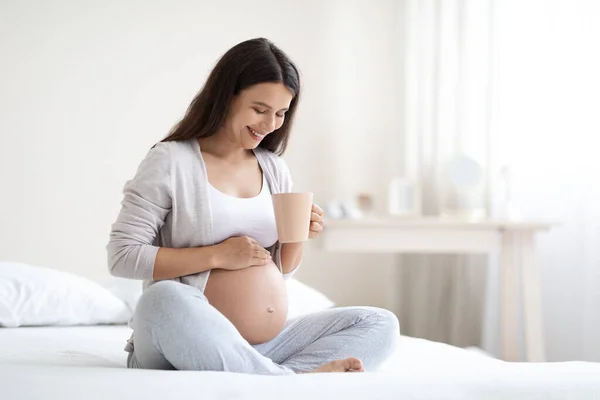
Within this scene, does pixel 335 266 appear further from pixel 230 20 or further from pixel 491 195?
pixel 230 20

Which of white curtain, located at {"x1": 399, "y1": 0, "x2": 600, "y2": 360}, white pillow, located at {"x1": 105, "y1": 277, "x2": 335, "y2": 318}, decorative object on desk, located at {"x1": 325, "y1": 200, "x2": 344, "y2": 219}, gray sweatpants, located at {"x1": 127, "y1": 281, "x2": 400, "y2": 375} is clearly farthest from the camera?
decorative object on desk, located at {"x1": 325, "y1": 200, "x2": 344, "y2": 219}

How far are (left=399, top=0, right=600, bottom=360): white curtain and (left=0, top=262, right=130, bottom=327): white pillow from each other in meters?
1.52

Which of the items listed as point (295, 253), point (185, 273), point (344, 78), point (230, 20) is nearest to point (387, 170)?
point (344, 78)

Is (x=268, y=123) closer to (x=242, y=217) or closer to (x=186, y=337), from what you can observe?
(x=242, y=217)

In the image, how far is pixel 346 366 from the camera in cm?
132

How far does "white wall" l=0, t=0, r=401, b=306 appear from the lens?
275 centimetres

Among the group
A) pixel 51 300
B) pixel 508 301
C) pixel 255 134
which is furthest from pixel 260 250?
pixel 508 301

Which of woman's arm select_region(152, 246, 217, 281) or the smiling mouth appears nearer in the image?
woman's arm select_region(152, 246, 217, 281)

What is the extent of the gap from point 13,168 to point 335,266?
1.38 meters

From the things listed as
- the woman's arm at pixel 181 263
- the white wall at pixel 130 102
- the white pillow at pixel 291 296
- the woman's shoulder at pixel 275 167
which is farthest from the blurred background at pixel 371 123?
the woman's arm at pixel 181 263

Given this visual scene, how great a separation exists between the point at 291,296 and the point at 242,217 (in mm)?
950

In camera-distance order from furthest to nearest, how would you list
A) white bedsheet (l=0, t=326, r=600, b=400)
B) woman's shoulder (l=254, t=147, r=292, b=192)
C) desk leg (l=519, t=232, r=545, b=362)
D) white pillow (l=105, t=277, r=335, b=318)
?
1. desk leg (l=519, t=232, r=545, b=362)
2. white pillow (l=105, t=277, r=335, b=318)
3. woman's shoulder (l=254, t=147, r=292, b=192)
4. white bedsheet (l=0, t=326, r=600, b=400)

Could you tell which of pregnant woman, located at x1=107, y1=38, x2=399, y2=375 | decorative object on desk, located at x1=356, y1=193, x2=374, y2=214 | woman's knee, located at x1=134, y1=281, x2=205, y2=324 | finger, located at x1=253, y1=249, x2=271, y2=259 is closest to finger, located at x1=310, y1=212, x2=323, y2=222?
pregnant woman, located at x1=107, y1=38, x2=399, y2=375

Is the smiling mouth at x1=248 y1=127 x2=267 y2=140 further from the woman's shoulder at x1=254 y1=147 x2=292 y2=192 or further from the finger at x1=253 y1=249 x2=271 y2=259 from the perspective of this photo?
the finger at x1=253 y1=249 x2=271 y2=259
